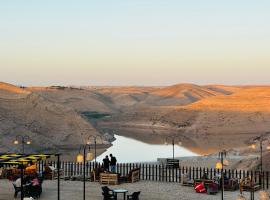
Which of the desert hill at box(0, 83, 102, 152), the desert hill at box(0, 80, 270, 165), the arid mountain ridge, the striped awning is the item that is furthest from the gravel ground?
the desert hill at box(0, 80, 270, 165)

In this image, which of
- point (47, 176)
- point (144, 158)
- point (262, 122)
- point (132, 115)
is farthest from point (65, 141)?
point (132, 115)

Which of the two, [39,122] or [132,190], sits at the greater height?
[39,122]

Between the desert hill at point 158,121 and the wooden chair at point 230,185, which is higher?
the desert hill at point 158,121

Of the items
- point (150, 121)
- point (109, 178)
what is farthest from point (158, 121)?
point (109, 178)

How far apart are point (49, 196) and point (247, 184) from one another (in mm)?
10318

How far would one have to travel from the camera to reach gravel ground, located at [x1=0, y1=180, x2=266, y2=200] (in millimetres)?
25125

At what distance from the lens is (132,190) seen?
88.7ft

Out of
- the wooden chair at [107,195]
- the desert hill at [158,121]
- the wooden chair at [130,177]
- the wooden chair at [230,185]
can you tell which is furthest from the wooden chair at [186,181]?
the desert hill at [158,121]

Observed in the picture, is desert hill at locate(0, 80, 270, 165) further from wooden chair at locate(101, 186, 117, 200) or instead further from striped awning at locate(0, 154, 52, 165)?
striped awning at locate(0, 154, 52, 165)

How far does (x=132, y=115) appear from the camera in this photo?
170 metres

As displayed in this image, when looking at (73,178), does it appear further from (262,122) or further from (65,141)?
(262,122)

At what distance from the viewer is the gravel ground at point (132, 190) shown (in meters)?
25.1

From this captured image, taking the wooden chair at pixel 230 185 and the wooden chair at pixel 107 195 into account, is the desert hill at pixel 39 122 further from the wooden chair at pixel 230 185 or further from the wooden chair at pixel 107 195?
the wooden chair at pixel 107 195

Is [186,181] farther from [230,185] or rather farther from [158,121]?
[158,121]
